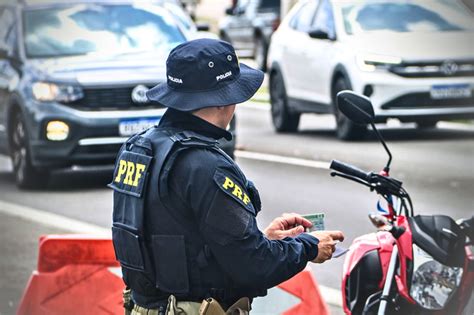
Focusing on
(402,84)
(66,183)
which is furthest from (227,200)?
(402,84)

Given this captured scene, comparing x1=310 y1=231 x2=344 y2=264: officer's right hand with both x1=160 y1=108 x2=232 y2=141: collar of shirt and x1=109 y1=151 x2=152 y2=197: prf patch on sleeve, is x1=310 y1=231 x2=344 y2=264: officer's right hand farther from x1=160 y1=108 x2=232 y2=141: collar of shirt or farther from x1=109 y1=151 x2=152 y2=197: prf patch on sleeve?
x1=109 y1=151 x2=152 y2=197: prf patch on sleeve

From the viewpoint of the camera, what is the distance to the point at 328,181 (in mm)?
12617

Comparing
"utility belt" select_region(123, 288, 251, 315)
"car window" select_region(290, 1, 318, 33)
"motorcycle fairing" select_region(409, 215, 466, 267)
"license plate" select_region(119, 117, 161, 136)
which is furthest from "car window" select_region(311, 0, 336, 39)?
"utility belt" select_region(123, 288, 251, 315)

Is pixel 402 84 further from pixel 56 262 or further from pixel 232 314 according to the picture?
pixel 232 314

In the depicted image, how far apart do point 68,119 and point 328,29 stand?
4919mm

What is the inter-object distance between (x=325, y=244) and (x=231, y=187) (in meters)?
0.45

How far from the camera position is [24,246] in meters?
9.56

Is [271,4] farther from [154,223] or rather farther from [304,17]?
[154,223]

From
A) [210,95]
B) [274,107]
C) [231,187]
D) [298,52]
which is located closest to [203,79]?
[210,95]

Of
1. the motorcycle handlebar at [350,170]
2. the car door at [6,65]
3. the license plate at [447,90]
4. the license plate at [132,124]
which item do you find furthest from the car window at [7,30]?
the motorcycle handlebar at [350,170]

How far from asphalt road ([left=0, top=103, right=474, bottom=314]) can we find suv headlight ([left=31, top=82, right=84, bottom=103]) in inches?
35.8

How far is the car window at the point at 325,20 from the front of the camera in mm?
16062

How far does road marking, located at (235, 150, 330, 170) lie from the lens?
45.5 ft

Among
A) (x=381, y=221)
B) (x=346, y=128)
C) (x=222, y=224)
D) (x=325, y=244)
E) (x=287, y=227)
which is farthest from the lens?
(x=346, y=128)
